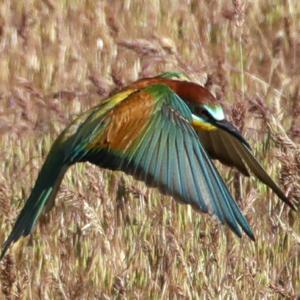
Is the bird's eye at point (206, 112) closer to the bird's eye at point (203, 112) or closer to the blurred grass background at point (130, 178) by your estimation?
the bird's eye at point (203, 112)

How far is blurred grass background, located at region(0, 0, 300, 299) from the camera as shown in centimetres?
428

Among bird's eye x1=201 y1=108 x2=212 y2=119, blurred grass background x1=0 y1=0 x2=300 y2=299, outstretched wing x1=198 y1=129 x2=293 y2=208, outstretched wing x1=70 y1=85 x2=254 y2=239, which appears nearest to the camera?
outstretched wing x1=70 y1=85 x2=254 y2=239

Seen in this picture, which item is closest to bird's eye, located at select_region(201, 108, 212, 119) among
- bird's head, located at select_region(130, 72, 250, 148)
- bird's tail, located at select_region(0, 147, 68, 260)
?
bird's head, located at select_region(130, 72, 250, 148)

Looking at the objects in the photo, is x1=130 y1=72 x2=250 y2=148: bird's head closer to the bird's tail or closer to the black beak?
the black beak

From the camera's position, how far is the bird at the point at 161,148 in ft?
13.0

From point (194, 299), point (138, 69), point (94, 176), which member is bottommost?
point (194, 299)

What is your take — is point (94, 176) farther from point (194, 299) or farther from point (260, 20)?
point (260, 20)

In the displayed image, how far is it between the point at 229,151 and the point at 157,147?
0.52 meters

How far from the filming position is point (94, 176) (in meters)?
4.40

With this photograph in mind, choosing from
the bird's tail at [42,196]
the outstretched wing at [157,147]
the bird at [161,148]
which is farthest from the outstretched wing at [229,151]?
the bird's tail at [42,196]

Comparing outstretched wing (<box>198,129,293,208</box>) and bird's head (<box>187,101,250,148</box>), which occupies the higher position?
bird's head (<box>187,101,250,148</box>)

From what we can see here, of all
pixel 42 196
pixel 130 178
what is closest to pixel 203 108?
pixel 42 196

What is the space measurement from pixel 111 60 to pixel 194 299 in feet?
8.90

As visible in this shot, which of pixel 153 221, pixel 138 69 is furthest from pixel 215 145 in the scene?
pixel 138 69
